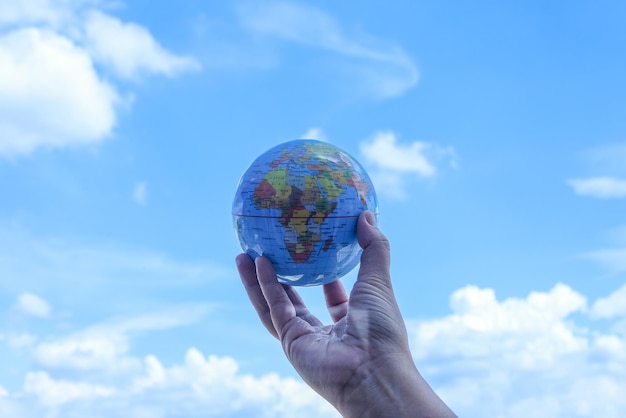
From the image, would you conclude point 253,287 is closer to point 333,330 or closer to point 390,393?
point 333,330

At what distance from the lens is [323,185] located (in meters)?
5.04

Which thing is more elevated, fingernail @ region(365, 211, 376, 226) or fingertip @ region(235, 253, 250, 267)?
fingernail @ region(365, 211, 376, 226)

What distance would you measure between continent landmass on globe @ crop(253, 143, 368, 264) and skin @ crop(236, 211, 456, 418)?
11.4 inches

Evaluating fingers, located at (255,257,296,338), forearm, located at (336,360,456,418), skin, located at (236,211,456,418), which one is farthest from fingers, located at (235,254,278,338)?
forearm, located at (336,360,456,418)

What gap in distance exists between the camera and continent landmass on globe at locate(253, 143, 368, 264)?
4980 mm

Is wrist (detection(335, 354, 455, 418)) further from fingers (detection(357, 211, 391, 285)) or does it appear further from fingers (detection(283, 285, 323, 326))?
fingers (detection(283, 285, 323, 326))

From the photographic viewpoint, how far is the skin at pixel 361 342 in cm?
390

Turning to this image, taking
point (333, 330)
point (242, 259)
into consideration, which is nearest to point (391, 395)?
point (333, 330)

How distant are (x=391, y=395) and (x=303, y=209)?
1.67 m

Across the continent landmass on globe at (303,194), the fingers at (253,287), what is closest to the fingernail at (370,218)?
the continent landmass on globe at (303,194)

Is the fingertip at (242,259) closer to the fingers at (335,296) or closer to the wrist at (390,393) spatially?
the fingers at (335,296)

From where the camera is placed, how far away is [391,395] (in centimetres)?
390

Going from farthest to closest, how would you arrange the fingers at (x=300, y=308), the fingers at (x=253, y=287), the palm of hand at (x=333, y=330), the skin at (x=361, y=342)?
the fingers at (x=253, y=287)
the fingers at (x=300, y=308)
the palm of hand at (x=333, y=330)
the skin at (x=361, y=342)

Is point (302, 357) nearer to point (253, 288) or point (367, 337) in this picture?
point (367, 337)
